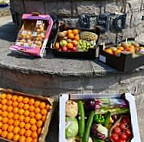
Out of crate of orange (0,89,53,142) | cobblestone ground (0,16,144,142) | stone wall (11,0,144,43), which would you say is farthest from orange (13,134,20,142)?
stone wall (11,0,144,43)

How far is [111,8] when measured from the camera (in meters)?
3.53

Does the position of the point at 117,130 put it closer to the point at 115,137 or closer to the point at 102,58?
the point at 115,137

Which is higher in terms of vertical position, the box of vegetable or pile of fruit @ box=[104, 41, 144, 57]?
pile of fruit @ box=[104, 41, 144, 57]

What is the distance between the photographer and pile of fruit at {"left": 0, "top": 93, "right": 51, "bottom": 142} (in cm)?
289

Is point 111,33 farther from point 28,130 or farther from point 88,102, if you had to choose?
point 28,130

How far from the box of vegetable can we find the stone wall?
116 centimetres

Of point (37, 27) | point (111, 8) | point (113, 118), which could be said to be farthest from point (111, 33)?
point (113, 118)

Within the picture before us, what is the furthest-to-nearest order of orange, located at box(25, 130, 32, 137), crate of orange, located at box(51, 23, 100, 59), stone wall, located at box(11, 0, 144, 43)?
stone wall, located at box(11, 0, 144, 43), crate of orange, located at box(51, 23, 100, 59), orange, located at box(25, 130, 32, 137)

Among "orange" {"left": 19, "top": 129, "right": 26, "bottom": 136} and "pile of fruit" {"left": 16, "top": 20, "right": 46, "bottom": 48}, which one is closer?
"orange" {"left": 19, "top": 129, "right": 26, "bottom": 136}

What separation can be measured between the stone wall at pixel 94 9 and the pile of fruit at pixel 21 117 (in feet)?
4.36

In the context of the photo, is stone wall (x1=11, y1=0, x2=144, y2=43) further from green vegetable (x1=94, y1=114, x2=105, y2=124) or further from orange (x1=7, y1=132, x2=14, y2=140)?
orange (x1=7, y1=132, x2=14, y2=140)

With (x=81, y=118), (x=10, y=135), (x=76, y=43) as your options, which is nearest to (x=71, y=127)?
(x=81, y=118)

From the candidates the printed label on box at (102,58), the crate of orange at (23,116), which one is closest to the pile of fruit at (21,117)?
the crate of orange at (23,116)

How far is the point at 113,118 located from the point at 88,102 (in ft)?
1.16
